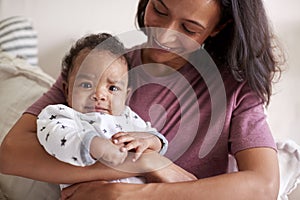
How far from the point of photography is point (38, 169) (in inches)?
42.0

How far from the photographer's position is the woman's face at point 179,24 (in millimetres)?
1109

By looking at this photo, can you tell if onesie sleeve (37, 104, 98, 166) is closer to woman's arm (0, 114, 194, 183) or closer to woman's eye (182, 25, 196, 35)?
woman's arm (0, 114, 194, 183)

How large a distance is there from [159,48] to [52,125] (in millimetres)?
311

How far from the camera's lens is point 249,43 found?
1.17m

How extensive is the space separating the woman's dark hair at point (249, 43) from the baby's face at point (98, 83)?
253 millimetres

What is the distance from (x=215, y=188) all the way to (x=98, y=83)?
12.3 inches

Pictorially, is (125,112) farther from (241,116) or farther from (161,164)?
(241,116)

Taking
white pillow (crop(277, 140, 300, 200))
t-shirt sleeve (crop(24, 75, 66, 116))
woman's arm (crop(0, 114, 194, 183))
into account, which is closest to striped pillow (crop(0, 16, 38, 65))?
t-shirt sleeve (crop(24, 75, 66, 116))

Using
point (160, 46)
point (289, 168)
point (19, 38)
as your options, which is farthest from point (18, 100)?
point (289, 168)

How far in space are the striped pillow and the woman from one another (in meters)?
0.55

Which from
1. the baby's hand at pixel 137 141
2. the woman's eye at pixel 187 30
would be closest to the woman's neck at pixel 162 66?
the woman's eye at pixel 187 30

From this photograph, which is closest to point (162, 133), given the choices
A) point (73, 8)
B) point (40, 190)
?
point (40, 190)

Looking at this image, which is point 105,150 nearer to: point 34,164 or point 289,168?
point 34,164

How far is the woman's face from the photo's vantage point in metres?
1.11
